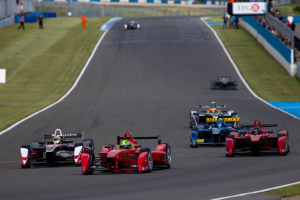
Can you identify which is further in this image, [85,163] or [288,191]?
[85,163]

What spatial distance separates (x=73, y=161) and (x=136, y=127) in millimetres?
9143

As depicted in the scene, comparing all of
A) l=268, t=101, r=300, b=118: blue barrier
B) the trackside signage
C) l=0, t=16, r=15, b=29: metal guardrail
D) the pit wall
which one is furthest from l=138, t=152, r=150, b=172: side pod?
l=0, t=16, r=15, b=29: metal guardrail

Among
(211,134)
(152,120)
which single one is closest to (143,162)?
(211,134)

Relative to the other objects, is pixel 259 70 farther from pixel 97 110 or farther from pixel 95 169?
pixel 95 169

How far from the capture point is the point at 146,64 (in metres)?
53.9

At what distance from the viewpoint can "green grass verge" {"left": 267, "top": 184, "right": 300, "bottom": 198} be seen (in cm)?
1211

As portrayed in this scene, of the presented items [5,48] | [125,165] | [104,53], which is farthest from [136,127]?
[5,48]

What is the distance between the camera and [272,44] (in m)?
57.0

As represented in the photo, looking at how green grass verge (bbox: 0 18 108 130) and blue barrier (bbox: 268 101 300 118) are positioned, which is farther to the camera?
green grass verge (bbox: 0 18 108 130)

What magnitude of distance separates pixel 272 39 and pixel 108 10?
5062 cm

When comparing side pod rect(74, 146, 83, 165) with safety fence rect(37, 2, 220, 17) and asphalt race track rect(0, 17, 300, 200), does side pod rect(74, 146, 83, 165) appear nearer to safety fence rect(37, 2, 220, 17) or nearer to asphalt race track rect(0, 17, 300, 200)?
asphalt race track rect(0, 17, 300, 200)

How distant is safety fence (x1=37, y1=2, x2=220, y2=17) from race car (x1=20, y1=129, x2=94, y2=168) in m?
78.4

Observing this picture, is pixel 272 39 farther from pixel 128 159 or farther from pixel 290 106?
pixel 128 159

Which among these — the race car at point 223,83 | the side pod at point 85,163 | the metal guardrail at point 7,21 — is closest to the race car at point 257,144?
the side pod at point 85,163
